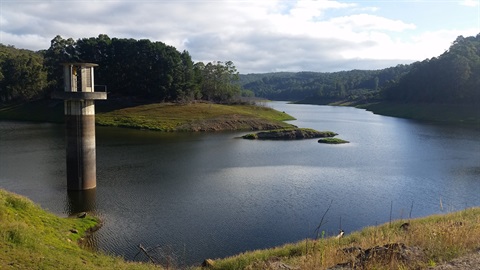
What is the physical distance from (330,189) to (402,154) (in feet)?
82.5

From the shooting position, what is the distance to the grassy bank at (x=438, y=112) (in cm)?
10322

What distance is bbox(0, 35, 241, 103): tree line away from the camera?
98.9m

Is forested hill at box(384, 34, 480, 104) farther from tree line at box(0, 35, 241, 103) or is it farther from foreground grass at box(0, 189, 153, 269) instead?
foreground grass at box(0, 189, 153, 269)

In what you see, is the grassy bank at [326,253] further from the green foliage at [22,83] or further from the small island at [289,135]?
the green foliage at [22,83]

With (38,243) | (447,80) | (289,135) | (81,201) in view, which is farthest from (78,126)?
(447,80)

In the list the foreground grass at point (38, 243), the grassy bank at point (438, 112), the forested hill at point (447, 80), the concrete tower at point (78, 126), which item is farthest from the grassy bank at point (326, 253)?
the forested hill at point (447, 80)

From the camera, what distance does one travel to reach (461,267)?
32.6 feet

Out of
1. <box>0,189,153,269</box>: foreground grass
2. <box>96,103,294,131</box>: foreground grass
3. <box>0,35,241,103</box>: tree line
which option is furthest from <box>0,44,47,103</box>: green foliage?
<box>0,189,153,269</box>: foreground grass

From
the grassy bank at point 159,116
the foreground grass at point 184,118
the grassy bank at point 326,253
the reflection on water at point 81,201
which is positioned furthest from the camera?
the grassy bank at point 159,116

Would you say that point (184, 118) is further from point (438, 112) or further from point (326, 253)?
point (326, 253)

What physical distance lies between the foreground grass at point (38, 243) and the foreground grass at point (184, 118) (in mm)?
56592

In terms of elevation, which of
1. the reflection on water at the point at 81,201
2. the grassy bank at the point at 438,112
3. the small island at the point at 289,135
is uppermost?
the grassy bank at the point at 438,112

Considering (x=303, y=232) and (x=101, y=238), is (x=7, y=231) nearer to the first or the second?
(x=101, y=238)

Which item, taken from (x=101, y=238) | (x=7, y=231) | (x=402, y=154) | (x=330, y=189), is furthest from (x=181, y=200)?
(x=402, y=154)
